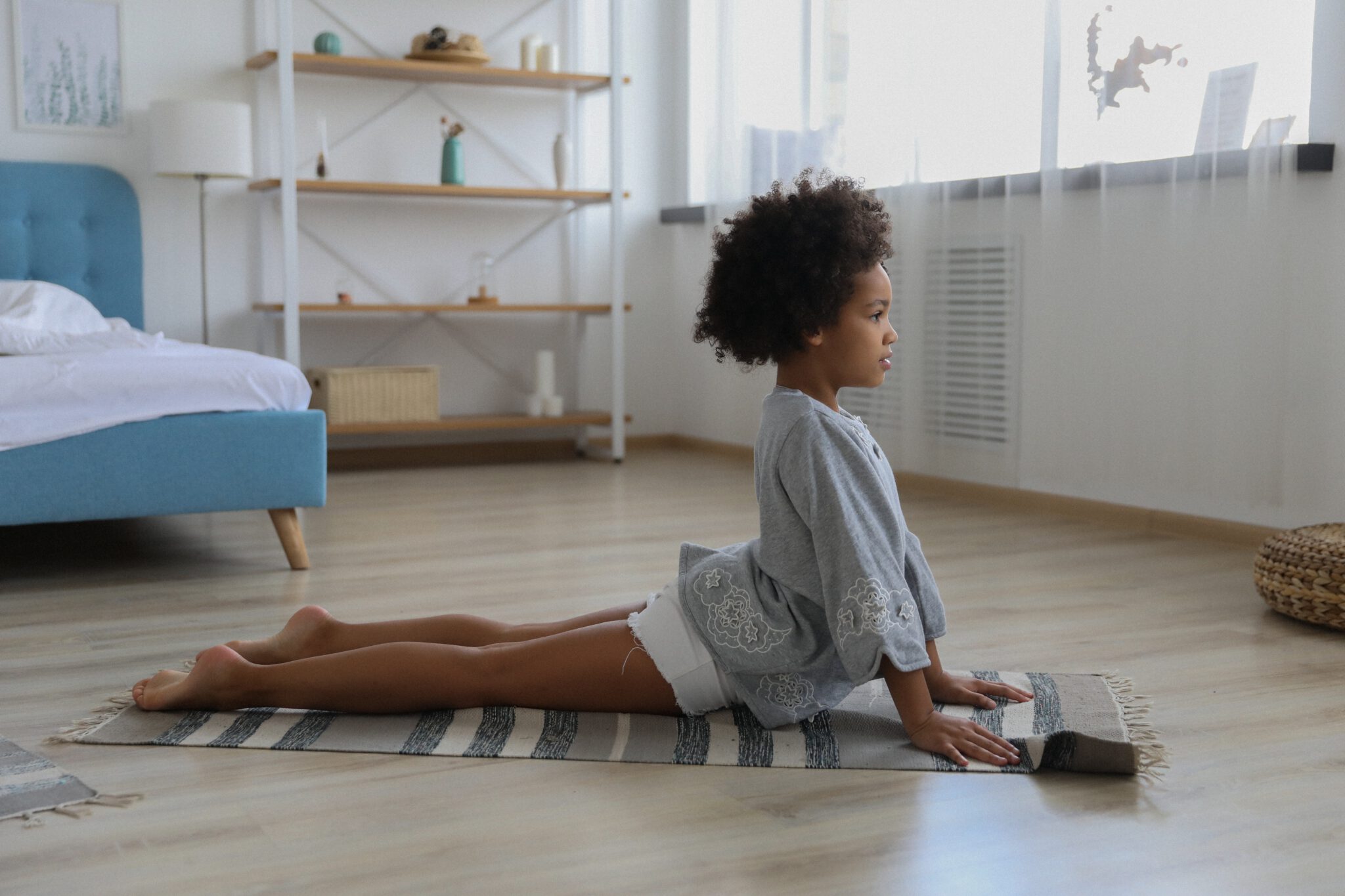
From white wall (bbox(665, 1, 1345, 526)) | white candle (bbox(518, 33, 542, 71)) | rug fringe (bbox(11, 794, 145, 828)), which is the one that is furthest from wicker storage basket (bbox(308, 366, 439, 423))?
rug fringe (bbox(11, 794, 145, 828))

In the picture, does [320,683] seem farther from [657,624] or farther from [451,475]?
[451,475]

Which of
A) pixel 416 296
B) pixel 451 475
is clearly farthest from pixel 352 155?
pixel 451 475

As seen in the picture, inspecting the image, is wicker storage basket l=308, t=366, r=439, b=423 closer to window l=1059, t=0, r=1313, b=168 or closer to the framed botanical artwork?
the framed botanical artwork

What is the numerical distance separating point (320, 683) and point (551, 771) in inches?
12.8

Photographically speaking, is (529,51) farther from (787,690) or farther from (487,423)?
(787,690)

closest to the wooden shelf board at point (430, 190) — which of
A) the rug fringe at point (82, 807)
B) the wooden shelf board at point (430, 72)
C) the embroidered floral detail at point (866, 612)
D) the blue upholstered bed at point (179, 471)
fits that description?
the wooden shelf board at point (430, 72)

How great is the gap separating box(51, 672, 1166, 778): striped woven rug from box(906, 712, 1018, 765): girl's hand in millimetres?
11

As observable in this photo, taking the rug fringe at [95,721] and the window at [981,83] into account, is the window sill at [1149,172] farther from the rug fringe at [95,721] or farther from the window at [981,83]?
the rug fringe at [95,721]

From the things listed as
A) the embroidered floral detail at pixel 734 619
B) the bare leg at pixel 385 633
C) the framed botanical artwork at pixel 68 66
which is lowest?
the bare leg at pixel 385 633

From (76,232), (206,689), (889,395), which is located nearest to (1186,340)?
(889,395)

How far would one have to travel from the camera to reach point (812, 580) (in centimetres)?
148

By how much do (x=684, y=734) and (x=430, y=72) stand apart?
10.5ft

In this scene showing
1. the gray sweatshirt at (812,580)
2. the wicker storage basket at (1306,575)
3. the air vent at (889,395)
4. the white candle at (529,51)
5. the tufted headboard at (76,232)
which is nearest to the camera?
the gray sweatshirt at (812,580)

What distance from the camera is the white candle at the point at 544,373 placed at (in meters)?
4.56
